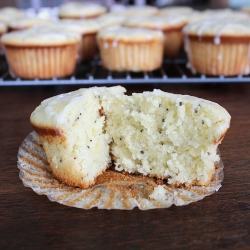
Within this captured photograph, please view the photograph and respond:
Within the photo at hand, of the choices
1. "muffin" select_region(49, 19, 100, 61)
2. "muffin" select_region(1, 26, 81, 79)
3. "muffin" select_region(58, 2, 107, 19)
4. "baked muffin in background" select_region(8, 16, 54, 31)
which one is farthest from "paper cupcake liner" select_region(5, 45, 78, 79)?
"muffin" select_region(58, 2, 107, 19)

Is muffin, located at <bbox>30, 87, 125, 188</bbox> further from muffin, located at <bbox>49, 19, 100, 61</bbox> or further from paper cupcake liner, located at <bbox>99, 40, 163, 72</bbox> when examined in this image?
muffin, located at <bbox>49, 19, 100, 61</bbox>

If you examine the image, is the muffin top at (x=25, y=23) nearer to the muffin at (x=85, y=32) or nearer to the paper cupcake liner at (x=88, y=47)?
the muffin at (x=85, y=32)

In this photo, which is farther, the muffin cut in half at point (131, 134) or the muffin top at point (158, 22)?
the muffin top at point (158, 22)

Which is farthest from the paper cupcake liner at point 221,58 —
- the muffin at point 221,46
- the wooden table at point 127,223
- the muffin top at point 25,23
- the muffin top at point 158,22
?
the muffin top at point 25,23

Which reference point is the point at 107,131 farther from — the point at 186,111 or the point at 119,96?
the point at 186,111

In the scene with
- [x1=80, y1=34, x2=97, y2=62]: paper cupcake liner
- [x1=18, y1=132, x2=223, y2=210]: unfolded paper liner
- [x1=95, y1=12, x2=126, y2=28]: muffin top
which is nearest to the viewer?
[x1=18, y1=132, x2=223, y2=210]: unfolded paper liner
